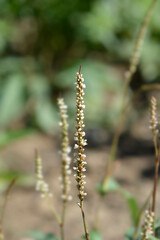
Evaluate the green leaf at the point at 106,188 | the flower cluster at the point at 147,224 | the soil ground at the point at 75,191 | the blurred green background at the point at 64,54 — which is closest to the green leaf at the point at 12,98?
the blurred green background at the point at 64,54

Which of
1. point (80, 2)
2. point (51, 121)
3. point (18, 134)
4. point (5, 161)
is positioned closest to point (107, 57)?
point (80, 2)

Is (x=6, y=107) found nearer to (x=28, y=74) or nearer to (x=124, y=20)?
(x=28, y=74)

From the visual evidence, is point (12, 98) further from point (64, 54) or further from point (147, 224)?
point (147, 224)

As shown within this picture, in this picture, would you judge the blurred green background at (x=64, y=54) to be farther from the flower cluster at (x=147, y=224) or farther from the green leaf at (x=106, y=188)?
the flower cluster at (x=147, y=224)

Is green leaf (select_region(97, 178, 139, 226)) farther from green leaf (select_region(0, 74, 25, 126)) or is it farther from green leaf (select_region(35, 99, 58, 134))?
green leaf (select_region(0, 74, 25, 126))

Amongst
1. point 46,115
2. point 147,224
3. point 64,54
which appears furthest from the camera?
point 64,54

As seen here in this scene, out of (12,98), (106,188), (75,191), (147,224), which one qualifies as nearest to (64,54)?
(12,98)
